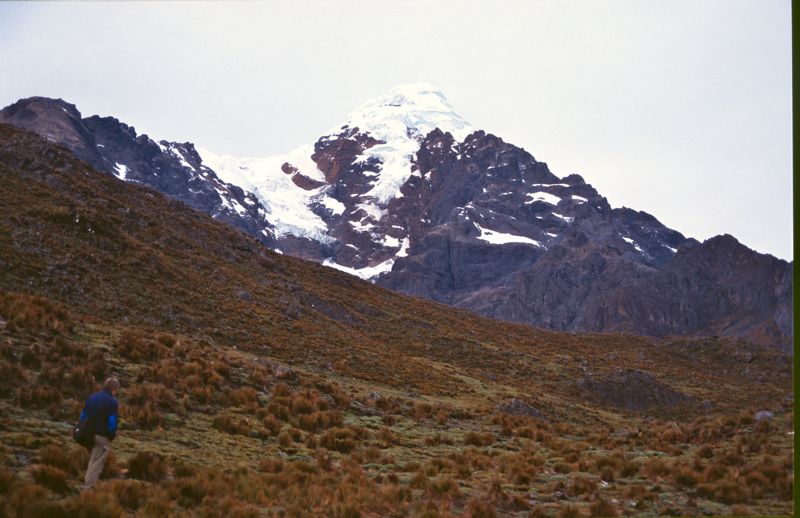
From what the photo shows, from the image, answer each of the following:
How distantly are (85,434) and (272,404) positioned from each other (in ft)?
33.1

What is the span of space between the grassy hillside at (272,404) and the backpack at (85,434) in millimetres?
639

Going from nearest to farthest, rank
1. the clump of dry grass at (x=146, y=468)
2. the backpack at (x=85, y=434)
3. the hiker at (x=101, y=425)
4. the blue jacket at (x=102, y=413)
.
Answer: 1. the hiker at (x=101, y=425)
2. the backpack at (x=85, y=434)
3. the blue jacket at (x=102, y=413)
4. the clump of dry grass at (x=146, y=468)

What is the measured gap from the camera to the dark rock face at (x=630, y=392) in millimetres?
52156

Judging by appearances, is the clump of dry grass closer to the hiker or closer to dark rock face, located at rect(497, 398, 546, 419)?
the hiker

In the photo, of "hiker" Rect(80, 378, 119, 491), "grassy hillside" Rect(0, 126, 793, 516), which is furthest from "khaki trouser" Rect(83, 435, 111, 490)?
"grassy hillside" Rect(0, 126, 793, 516)

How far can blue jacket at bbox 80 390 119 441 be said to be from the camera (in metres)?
10.9

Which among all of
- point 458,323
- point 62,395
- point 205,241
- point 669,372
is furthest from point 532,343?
point 62,395

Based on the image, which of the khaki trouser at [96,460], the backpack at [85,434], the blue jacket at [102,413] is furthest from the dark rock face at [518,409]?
the backpack at [85,434]

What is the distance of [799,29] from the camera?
→ 7133mm

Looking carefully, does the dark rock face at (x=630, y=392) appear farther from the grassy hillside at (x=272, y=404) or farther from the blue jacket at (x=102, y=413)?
the blue jacket at (x=102, y=413)

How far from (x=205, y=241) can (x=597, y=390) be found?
4120 centimetres

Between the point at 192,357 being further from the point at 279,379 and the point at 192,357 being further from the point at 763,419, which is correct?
the point at 763,419

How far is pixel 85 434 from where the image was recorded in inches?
424

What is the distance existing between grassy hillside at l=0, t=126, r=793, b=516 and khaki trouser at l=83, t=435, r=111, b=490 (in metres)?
0.30
